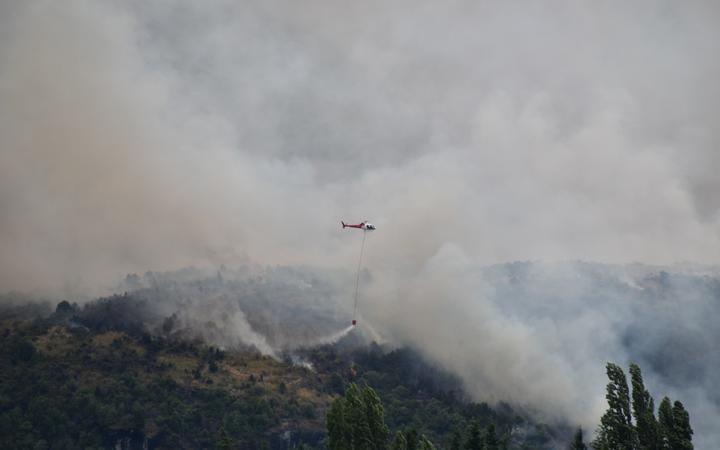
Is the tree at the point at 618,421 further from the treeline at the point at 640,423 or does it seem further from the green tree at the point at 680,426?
the green tree at the point at 680,426

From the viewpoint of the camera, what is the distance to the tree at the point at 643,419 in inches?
6235

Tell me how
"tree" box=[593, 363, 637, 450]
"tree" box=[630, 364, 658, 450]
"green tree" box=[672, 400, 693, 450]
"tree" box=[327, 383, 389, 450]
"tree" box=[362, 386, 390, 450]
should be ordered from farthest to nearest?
"tree" box=[362, 386, 390, 450] < "tree" box=[327, 383, 389, 450] < "tree" box=[593, 363, 637, 450] < "tree" box=[630, 364, 658, 450] < "green tree" box=[672, 400, 693, 450]

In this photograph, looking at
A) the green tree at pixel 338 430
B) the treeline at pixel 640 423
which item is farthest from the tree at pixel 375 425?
the treeline at pixel 640 423

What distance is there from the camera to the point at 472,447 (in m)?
199

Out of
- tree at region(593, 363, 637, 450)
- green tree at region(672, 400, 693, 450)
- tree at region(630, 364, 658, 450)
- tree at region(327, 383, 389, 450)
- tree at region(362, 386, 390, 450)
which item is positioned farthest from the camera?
Result: tree at region(362, 386, 390, 450)

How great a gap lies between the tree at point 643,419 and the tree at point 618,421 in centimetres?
275

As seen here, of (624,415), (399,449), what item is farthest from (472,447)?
(624,415)

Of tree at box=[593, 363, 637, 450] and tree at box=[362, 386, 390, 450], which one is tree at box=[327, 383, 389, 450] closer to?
tree at box=[362, 386, 390, 450]

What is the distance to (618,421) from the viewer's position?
16712 cm

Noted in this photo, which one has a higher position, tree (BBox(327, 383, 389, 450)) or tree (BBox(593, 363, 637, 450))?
tree (BBox(593, 363, 637, 450))

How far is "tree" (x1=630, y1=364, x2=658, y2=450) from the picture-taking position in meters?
158

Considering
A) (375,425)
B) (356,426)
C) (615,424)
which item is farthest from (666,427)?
(356,426)

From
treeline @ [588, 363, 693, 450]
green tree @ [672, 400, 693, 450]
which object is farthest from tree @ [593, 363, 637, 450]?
green tree @ [672, 400, 693, 450]

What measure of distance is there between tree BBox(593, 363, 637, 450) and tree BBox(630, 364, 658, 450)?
275 centimetres
